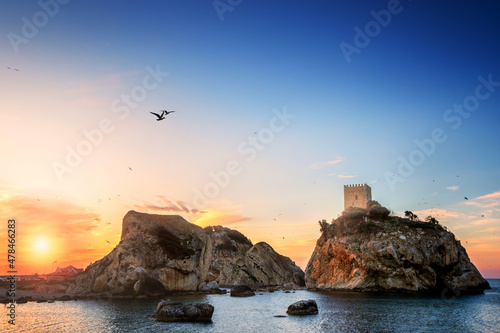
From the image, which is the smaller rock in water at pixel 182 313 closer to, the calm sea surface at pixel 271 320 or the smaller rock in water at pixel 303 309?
the calm sea surface at pixel 271 320

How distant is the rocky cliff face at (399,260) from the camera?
10050 cm

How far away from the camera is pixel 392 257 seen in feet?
331

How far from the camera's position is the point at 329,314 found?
5694 centimetres

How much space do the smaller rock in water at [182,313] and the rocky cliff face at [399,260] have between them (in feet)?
208

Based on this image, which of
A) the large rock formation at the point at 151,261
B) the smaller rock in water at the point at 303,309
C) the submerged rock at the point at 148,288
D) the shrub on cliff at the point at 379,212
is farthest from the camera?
the shrub on cliff at the point at 379,212

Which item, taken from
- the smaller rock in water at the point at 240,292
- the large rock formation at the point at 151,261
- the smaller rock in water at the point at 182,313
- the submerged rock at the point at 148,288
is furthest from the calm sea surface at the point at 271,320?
the smaller rock in water at the point at 240,292

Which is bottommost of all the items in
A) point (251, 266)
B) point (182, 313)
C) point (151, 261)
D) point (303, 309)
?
point (303, 309)

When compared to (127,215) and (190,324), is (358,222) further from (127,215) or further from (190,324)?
(190,324)

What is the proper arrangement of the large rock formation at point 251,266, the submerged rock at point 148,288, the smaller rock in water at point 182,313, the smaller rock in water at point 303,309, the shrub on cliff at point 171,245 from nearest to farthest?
1. the smaller rock in water at point 182,313
2. the smaller rock in water at point 303,309
3. the submerged rock at point 148,288
4. the shrub on cliff at point 171,245
5. the large rock formation at point 251,266

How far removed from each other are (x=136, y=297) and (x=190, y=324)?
128 ft

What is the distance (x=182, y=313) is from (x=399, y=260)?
68706 mm

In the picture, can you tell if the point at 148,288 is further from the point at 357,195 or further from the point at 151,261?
the point at 357,195

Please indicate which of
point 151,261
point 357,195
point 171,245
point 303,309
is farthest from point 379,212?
point 303,309

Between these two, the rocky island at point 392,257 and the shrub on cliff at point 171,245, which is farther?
the shrub on cliff at point 171,245
